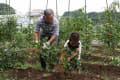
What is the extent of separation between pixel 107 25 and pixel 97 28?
800mm

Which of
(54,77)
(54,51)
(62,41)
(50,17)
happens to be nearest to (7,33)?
(50,17)

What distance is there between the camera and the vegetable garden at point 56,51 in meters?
4.02

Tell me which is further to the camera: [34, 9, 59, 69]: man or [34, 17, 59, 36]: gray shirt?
[34, 17, 59, 36]: gray shirt

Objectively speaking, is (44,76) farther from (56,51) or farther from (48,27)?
(48,27)

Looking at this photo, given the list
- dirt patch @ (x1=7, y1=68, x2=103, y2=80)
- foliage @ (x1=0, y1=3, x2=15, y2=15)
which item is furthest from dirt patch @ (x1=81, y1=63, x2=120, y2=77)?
foliage @ (x1=0, y1=3, x2=15, y2=15)

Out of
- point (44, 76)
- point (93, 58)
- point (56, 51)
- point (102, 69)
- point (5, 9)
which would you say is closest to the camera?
point (44, 76)

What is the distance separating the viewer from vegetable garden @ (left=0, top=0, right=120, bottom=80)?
13.2 ft

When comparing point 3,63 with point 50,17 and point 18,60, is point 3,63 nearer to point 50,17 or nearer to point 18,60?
point 18,60

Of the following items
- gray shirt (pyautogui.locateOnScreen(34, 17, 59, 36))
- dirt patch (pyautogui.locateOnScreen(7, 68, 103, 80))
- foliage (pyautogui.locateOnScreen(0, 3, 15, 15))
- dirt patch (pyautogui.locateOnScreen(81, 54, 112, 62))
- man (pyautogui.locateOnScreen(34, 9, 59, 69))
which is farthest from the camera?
dirt patch (pyautogui.locateOnScreen(81, 54, 112, 62))

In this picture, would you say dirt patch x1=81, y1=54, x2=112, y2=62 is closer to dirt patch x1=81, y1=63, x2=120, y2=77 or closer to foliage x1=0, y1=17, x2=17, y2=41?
dirt patch x1=81, y1=63, x2=120, y2=77

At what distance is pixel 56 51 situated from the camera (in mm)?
4117

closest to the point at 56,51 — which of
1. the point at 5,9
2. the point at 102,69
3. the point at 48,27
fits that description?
the point at 48,27

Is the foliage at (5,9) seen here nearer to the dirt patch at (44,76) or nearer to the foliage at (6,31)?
the foliage at (6,31)

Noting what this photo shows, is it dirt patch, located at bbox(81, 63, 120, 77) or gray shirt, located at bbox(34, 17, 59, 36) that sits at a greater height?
gray shirt, located at bbox(34, 17, 59, 36)
